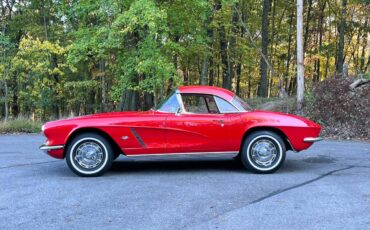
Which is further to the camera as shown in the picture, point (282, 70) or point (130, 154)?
point (282, 70)

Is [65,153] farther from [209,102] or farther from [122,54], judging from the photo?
[122,54]

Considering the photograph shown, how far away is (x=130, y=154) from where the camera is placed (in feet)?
23.1

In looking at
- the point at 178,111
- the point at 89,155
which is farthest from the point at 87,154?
the point at 178,111

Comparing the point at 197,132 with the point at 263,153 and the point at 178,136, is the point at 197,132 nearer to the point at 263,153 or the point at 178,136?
the point at 178,136

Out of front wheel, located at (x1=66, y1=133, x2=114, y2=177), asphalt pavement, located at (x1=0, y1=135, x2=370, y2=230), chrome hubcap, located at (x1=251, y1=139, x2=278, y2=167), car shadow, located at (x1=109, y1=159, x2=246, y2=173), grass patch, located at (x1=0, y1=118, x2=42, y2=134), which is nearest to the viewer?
asphalt pavement, located at (x1=0, y1=135, x2=370, y2=230)

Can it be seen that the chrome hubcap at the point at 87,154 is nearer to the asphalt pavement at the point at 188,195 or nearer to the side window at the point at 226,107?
the asphalt pavement at the point at 188,195

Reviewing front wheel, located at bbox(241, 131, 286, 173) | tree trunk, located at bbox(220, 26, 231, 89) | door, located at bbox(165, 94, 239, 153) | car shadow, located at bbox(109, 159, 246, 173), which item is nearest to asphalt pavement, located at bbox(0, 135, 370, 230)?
car shadow, located at bbox(109, 159, 246, 173)

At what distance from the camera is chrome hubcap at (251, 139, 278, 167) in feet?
23.0

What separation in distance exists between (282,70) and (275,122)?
102 feet

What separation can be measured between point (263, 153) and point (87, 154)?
2982mm

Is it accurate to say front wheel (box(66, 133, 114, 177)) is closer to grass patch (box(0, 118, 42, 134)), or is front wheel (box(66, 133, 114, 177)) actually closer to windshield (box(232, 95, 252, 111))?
windshield (box(232, 95, 252, 111))

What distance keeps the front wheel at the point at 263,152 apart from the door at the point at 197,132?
0.33m

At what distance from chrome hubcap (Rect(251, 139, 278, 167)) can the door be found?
42cm

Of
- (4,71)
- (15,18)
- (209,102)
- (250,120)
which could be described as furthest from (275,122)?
(15,18)
